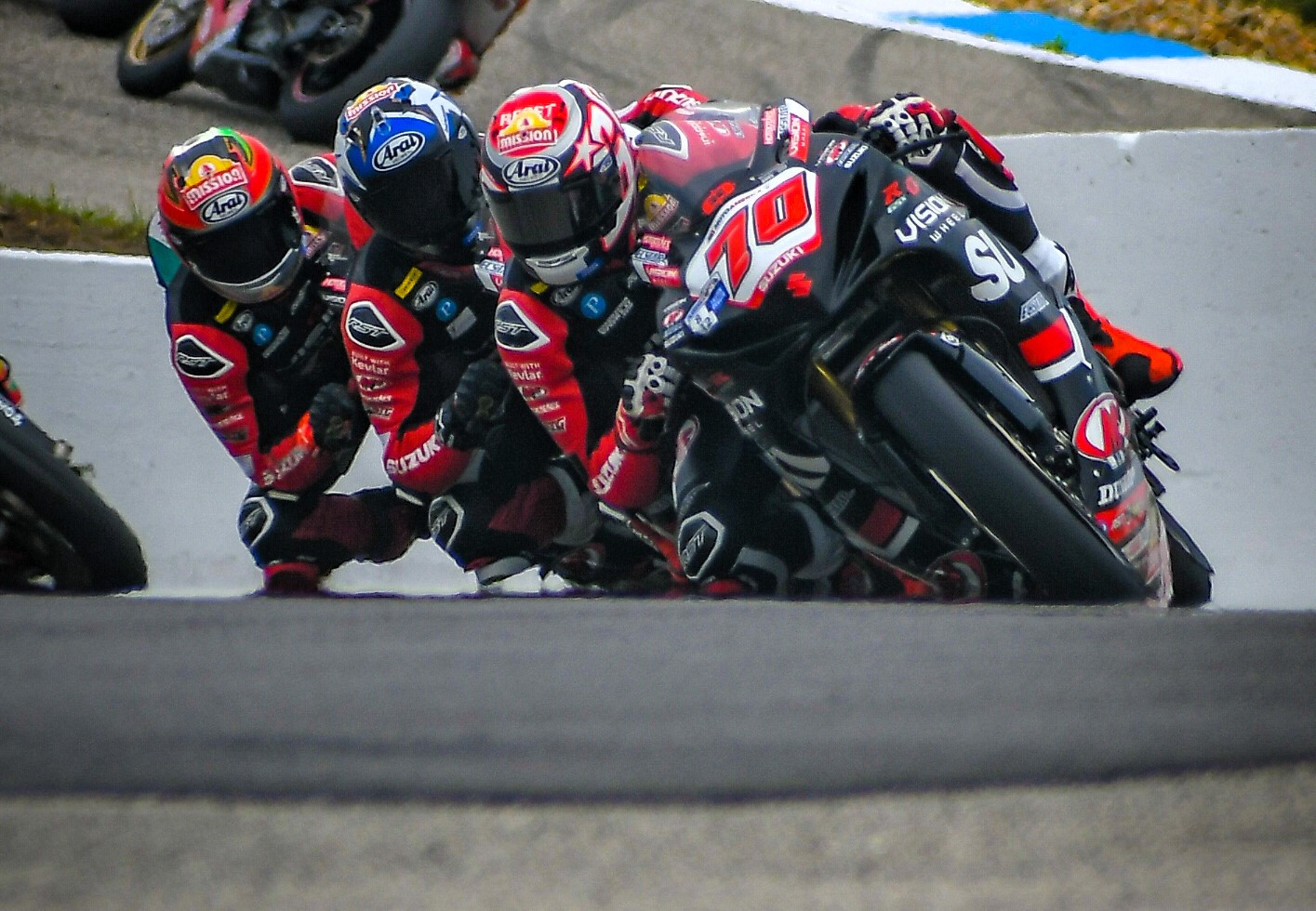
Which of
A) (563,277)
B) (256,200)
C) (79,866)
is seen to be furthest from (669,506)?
(79,866)

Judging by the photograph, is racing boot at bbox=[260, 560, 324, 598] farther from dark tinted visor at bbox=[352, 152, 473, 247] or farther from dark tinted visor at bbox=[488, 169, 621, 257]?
dark tinted visor at bbox=[488, 169, 621, 257]

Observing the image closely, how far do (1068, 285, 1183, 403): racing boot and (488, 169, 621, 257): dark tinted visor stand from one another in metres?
1.35

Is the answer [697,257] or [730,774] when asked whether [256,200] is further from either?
[730,774]

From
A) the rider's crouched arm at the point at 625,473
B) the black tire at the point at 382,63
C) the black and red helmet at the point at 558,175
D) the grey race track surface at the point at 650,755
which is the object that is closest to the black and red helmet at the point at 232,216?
the black and red helmet at the point at 558,175

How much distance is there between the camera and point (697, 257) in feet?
9.83

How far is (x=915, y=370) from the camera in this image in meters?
2.68

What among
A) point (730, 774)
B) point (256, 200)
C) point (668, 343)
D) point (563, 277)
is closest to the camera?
point (730, 774)

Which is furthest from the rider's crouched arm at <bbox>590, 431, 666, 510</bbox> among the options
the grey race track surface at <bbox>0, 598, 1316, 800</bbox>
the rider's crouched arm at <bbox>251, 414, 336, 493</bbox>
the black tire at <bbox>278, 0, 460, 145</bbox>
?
the black tire at <bbox>278, 0, 460, 145</bbox>

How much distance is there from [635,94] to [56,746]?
22.1 feet

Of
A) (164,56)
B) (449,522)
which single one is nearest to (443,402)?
(449,522)

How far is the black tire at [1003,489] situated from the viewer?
2.61 m

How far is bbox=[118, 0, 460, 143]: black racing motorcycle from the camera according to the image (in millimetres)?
7172

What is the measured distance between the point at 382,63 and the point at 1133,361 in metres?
4.60

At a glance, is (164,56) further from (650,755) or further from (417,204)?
(650,755)
